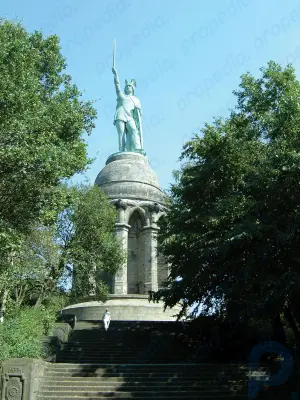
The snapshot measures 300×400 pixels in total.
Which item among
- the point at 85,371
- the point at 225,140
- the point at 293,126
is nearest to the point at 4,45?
the point at 225,140

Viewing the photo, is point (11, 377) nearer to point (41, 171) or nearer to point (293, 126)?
point (41, 171)

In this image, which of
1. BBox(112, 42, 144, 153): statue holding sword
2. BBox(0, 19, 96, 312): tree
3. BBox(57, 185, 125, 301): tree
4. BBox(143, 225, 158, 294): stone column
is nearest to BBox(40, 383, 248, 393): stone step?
BBox(0, 19, 96, 312): tree

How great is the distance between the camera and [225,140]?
54.2 feet

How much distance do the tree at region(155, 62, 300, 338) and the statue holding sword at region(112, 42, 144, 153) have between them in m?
19.3

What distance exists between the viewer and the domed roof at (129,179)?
34.1m

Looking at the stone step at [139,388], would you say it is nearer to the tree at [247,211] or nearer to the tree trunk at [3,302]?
the tree at [247,211]

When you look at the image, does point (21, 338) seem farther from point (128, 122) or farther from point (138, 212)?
point (128, 122)

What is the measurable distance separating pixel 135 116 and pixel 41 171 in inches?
1025

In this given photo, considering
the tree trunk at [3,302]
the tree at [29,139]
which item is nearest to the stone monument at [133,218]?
the tree trunk at [3,302]

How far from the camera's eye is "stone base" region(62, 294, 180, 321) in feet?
90.6

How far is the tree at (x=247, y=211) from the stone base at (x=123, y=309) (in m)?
9.37

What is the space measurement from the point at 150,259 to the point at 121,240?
10.5 feet

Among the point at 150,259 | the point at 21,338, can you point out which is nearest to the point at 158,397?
the point at 21,338

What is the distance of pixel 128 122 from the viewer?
3800cm
